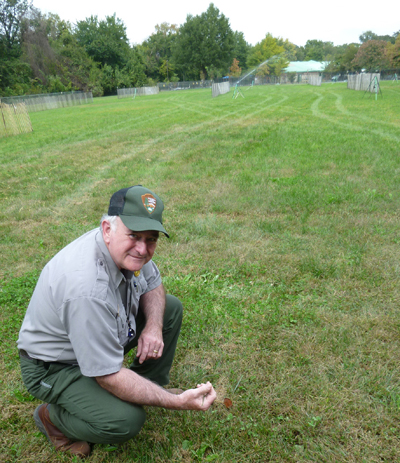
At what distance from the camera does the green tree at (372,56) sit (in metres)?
62.4

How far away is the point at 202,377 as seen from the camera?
108 inches

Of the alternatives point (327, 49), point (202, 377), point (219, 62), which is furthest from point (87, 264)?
point (327, 49)

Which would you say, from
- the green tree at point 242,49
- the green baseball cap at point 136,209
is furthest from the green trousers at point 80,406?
the green tree at point 242,49

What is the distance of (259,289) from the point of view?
3676 mm

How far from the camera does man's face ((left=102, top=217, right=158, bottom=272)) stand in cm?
189

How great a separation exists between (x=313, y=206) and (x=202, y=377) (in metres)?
3.54

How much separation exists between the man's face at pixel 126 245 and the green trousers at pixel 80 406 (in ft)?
2.21

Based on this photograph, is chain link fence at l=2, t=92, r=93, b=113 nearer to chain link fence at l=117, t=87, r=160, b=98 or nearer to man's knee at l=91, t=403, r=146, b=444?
chain link fence at l=117, t=87, r=160, b=98

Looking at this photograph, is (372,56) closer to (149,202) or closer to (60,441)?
(149,202)

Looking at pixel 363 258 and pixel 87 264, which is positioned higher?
pixel 87 264

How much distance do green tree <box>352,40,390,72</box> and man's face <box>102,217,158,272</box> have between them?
7210 centimetres

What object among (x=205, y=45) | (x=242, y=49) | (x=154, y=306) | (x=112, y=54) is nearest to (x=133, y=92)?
(x=112, y=54)

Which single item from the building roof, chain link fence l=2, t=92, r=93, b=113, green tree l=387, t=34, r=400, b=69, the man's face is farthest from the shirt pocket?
the building roof

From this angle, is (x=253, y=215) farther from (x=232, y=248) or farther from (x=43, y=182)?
(x=43, y=182)
